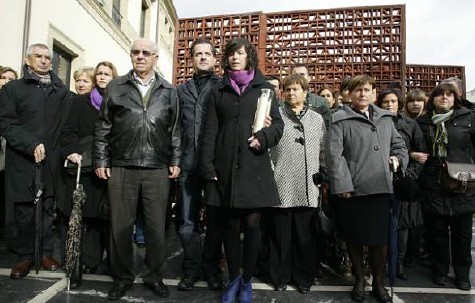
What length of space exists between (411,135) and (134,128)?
2622mm

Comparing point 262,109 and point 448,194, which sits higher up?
point 262,109

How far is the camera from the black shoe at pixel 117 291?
8.54ft

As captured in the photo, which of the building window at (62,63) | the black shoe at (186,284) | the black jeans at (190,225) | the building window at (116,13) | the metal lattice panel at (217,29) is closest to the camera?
the black shoe at (186,284)

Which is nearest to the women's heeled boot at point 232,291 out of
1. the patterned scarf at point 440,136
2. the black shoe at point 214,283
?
the black shoe at point 214,283

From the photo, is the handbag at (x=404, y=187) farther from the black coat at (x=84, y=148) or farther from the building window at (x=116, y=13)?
the building window at (x=116, y=13)

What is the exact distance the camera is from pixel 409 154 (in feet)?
11.1

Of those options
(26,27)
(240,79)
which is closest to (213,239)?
(240,79)

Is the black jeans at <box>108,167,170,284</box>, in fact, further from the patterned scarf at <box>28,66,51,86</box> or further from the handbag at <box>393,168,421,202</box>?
the handbag at <box>393,168,421,202</box>

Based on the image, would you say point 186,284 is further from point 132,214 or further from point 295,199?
point 295,199

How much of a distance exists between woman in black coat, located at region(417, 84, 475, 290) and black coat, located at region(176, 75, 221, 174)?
7.04 ft

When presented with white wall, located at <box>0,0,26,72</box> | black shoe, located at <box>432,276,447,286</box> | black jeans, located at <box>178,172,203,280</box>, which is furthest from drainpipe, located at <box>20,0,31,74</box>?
black shoe, located at <box>432,276,447,286</box>

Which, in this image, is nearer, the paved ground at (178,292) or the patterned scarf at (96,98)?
the paved ground at (178,292)

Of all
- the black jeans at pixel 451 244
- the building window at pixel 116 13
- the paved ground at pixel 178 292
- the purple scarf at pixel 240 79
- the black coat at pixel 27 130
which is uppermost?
the building window at pixel 116 13

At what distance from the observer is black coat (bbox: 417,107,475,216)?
10.1ft
